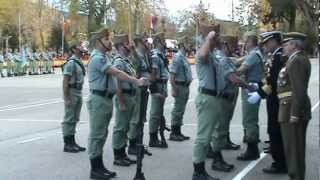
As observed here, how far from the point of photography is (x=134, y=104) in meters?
10.1

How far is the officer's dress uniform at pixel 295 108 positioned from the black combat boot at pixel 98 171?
Answer: 8.09 feet

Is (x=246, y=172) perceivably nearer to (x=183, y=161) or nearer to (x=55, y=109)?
(x=183, y=161)

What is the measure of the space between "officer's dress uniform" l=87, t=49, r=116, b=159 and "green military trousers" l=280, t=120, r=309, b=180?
2423mm

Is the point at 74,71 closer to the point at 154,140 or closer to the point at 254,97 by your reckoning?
the point at 154,140

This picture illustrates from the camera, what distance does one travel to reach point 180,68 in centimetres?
1215

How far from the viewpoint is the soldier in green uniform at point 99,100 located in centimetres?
868

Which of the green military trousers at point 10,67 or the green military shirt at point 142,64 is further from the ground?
the green military shirt at point 142,64

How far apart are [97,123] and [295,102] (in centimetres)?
271

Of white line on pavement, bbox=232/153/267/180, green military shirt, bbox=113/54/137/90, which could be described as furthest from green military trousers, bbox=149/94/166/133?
white line on pavement, bbox=232/153/267/180

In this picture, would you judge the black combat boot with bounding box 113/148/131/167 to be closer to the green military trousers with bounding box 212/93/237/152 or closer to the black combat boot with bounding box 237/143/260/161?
the green military trousers with bounding box 212/93/237/152

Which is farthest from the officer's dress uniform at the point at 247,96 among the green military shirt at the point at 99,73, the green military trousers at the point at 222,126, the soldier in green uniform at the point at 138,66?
the green military shirt at the point at 99,73

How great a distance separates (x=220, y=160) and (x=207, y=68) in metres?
1.66

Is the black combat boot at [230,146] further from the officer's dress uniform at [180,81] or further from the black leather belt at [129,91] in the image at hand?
the black leather belt at [129,91]

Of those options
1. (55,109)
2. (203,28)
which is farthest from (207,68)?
(55,109)
